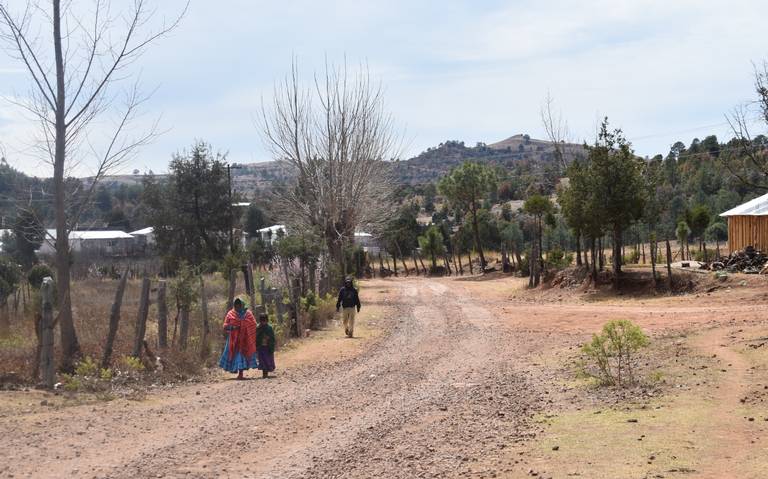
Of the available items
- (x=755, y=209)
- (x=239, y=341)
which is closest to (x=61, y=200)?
(x=239, y=341)

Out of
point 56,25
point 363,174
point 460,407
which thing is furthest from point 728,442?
point 363,174

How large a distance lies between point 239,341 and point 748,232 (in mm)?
23913

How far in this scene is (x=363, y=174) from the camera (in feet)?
127

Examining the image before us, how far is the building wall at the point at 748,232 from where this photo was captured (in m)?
30.6

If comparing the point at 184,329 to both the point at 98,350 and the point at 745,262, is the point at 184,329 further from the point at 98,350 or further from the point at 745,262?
the point at 745,262

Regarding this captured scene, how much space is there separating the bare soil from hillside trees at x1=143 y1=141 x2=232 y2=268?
36.5m

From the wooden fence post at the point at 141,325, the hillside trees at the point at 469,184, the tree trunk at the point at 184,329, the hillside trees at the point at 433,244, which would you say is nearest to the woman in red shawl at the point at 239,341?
the tree trunk at the point at 184,329

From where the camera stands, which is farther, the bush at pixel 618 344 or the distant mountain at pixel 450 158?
the distant mountain at pixel 450 158

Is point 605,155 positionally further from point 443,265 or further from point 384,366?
point 443,265

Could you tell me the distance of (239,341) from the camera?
47.2 ft

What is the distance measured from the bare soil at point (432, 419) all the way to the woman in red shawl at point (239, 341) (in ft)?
1.17

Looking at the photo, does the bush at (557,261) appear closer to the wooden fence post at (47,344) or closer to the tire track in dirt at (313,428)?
the tire track in dirt at (313,428)

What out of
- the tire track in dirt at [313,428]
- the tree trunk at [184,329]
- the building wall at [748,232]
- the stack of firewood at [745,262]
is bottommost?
the tire track in dirt at [313,428]

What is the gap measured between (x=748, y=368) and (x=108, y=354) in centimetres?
989
